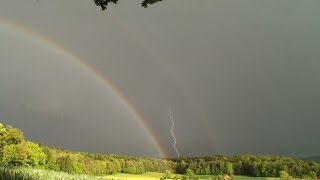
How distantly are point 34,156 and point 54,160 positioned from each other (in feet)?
96.7

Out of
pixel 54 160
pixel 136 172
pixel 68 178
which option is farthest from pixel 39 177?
pixel 136 172

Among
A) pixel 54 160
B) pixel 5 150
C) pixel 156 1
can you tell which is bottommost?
pixel 156 1

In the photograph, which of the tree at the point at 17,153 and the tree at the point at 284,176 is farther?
the tree at the point at 284,176

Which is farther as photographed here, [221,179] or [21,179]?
[221,179]

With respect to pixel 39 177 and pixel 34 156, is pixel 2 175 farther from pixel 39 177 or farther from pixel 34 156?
pixel 34 156

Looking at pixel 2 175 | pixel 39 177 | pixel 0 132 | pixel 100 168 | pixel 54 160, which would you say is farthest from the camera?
pixel 100 168

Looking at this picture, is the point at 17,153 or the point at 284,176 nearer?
the point at 17,153

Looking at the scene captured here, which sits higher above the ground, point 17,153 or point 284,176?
point 284,176

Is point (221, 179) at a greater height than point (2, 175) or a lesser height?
greater

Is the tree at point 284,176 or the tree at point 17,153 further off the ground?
the tree at point 284,176

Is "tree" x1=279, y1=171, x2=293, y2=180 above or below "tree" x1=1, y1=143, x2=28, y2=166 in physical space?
above

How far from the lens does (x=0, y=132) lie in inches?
3708

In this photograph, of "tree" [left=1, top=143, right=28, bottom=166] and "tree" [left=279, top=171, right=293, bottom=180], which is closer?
"tree" [left=1, top=143, right=28, bottom=166]

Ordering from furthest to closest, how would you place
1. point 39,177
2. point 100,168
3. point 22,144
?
point 100,168
point 22,144
point 39,177
